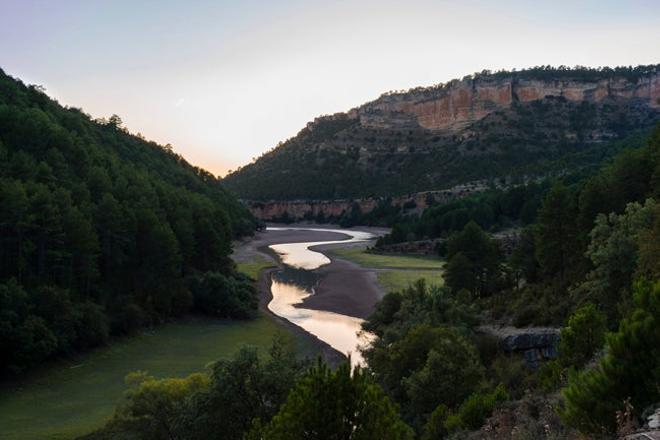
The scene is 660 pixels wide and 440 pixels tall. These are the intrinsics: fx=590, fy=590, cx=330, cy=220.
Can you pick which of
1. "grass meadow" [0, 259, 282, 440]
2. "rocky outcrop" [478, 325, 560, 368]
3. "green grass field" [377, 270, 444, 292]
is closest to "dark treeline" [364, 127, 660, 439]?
"rocky outcrop" [478, 325, 560, 368]

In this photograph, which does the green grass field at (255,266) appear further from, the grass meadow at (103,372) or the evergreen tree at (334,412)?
the evergreen tree at (334,412)

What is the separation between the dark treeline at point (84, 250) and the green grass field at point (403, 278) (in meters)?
17.6

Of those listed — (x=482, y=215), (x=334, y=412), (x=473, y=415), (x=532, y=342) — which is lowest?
(x=532, y=342)

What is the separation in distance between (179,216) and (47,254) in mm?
21174

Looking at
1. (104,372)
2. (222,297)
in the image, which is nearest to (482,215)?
(222,297)

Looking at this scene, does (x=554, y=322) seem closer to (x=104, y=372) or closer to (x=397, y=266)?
(x=104, y=372)

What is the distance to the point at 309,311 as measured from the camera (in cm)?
5500

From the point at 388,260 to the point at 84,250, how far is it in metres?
56.5

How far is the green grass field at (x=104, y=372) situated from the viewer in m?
26.4


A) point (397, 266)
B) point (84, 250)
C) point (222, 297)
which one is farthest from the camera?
point (397, 266)

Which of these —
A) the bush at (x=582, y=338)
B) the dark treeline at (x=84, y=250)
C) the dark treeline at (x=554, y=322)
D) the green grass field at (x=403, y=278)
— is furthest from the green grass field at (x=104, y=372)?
the green grass field at (x=403, y=278)

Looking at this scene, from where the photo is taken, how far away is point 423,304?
34.5 meters

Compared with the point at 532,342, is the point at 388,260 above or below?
below

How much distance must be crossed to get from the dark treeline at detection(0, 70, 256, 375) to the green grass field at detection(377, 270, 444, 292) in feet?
57.6
